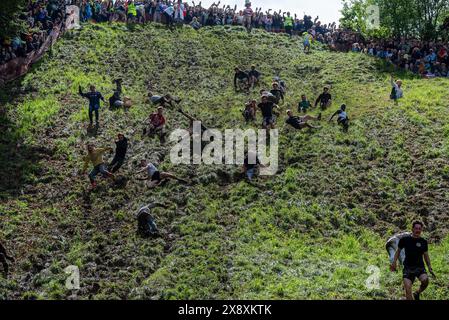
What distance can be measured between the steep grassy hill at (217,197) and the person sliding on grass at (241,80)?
1240 mm

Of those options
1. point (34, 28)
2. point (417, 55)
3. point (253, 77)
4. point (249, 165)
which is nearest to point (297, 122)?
point (249, 165)

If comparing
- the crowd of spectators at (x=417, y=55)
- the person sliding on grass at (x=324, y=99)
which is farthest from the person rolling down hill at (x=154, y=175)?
the crowd of spectators at (x=417, y=55)

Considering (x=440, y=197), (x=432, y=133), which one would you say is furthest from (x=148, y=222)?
(x=432, y=133)

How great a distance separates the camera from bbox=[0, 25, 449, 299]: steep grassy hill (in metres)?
19.8

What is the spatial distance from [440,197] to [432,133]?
21.3ft

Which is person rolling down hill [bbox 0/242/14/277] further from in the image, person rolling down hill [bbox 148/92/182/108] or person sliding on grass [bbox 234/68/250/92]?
person sliding on grass [bbox 234/68/250/92]

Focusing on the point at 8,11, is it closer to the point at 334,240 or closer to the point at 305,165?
the point at 305,165

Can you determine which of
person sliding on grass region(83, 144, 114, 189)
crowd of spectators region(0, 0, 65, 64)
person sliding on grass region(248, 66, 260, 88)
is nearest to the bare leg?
person sliding on grass region(83, 144, 114, 189)

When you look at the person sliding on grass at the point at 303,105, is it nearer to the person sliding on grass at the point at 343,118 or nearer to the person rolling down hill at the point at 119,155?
the person sliding on grass at the point at 343,118

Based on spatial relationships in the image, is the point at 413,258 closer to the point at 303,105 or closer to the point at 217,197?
the point at 217,197

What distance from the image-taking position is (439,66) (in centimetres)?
4203

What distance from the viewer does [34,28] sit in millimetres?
39625

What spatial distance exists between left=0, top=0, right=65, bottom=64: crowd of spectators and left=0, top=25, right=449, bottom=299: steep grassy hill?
139 cm
